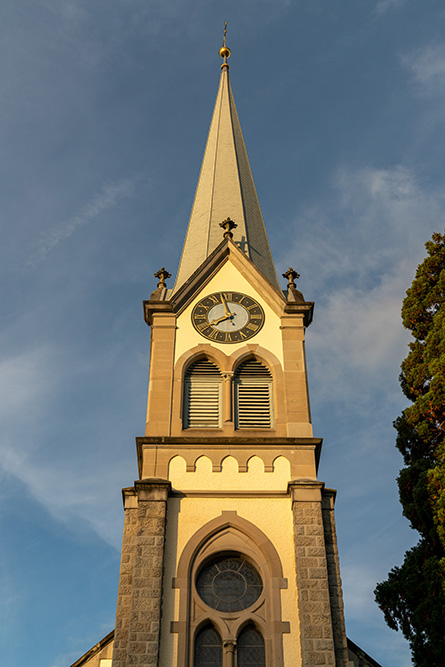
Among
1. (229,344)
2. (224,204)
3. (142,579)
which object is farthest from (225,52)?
(142,579)

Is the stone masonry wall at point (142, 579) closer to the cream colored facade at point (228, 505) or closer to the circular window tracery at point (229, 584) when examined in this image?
the cream colored facade at point (228, 505)

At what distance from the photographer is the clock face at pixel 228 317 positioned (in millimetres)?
22656

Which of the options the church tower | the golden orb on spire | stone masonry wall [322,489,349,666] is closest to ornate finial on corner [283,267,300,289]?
the church tower

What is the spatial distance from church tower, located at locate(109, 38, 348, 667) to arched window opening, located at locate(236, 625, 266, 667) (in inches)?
1.1

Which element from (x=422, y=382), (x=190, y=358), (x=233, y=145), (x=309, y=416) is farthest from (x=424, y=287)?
(x=233, y=145)

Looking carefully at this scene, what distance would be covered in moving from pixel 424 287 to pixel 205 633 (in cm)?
928

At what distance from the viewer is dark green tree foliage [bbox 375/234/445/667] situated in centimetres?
1684

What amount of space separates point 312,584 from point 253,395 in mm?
5326

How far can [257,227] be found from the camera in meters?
27.8

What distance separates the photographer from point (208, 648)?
56.6 ft

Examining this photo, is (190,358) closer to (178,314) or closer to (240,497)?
(178,314)

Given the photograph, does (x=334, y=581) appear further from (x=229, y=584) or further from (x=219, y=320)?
(x=219, y=320)

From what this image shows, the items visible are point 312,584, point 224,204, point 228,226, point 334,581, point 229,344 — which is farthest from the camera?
point 224,204

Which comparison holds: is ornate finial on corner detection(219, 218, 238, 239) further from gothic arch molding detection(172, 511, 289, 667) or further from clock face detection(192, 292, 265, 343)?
gothic arch molding detection(172, 511, 289, 667)
